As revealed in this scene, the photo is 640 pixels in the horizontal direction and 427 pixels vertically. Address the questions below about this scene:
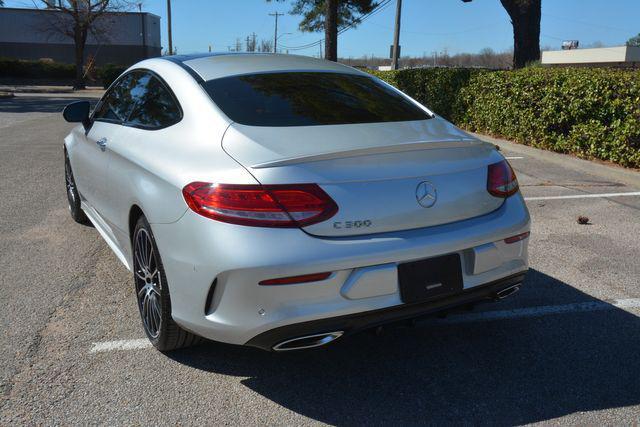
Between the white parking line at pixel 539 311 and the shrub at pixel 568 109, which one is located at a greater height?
the shrub at pixel 568 109

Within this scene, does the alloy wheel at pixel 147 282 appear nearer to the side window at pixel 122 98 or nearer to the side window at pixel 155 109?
the side window at pixel 155 109

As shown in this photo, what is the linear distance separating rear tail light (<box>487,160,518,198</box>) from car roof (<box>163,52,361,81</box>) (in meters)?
1.39

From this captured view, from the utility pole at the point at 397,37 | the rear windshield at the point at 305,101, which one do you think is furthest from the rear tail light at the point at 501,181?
the utility pole at the point at 397,37

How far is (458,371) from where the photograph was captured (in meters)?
3.09

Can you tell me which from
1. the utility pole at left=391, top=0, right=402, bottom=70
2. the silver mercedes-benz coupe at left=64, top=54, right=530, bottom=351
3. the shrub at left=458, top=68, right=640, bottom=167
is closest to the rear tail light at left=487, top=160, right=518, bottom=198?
the silver mercedes-benz coupe at left=64, top=54, right=530, bottom=351

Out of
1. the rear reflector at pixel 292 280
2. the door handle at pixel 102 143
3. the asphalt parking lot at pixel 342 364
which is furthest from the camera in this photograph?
the door handle at pixel 102 143

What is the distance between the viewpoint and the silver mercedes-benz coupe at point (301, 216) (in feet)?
8.21

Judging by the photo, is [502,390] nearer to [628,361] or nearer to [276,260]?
[628,361]

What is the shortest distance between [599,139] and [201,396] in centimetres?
789

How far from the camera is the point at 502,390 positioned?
2.90 meters

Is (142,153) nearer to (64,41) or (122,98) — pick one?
(122,98)

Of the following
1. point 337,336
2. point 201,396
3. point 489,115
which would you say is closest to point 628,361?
point 337,336

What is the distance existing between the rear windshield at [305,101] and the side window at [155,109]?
0.81ft

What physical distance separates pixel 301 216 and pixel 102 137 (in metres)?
2.24
